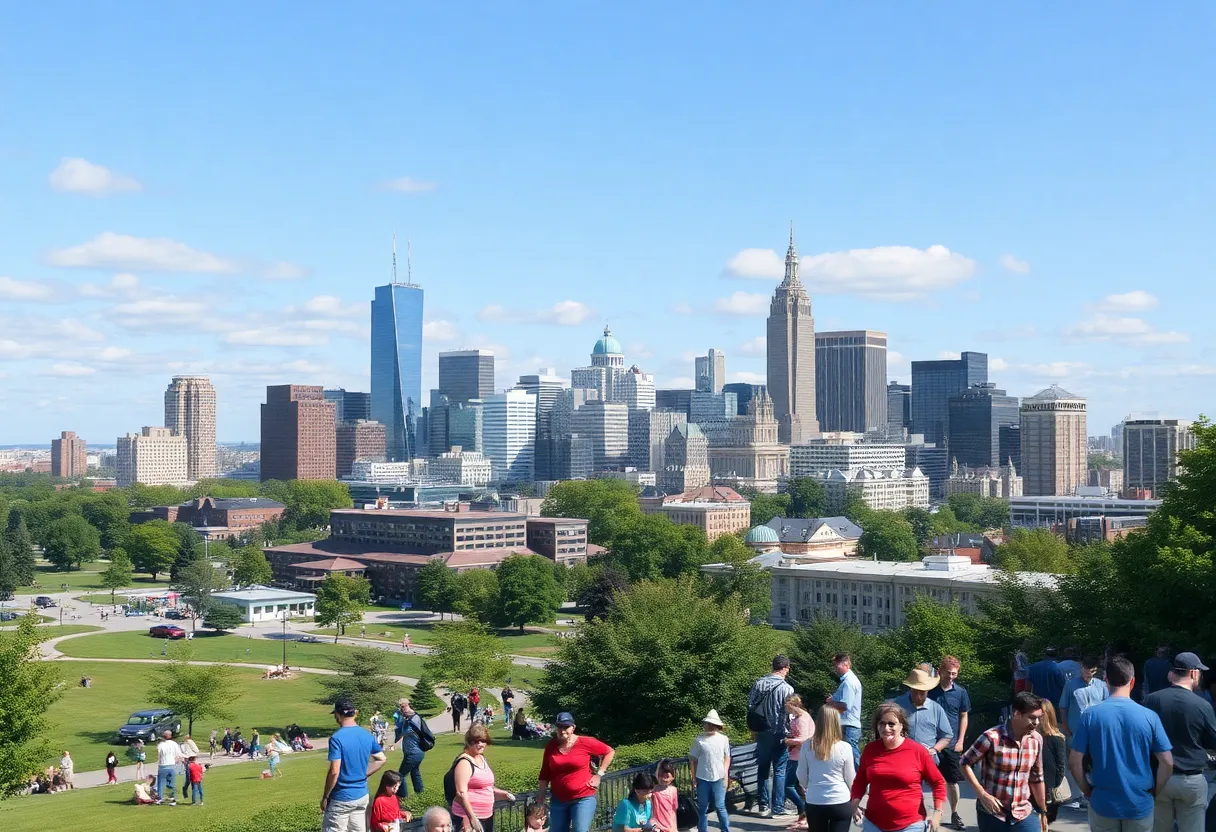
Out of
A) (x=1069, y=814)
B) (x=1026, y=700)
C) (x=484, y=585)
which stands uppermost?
(x=1026, y=700)

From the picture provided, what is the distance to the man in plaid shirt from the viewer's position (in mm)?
12000

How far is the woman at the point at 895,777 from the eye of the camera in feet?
37.5

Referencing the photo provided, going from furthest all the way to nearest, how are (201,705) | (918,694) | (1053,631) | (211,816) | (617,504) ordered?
(617,504), (201,705), (1053,631), (211,816), (918,694)

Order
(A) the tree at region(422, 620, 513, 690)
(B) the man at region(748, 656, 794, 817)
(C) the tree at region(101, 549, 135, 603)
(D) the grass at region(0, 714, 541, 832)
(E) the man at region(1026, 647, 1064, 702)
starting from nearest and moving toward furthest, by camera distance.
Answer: (E) the man at region(1026, 647, 1064, 702) < (B) the man at region(748, 656, 794, 817) < (D) the grass at region(0, 714, 541, 832) < (A) the tree at region(422, 620, 513, 690) < (C) the tree at region(101, 549, 135, 603)

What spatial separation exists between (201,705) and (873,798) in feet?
143

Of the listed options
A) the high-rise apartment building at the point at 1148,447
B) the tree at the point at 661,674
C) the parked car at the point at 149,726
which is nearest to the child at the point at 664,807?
the tree at the point at 661,674

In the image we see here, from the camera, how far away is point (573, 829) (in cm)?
1445

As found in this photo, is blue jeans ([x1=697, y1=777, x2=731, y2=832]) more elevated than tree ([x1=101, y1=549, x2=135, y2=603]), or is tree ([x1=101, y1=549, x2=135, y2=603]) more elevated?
blue jeans ([x1=697, y1=777, x2=731, y2=832])

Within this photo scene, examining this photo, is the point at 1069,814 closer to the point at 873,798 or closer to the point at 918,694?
the point at 918,694

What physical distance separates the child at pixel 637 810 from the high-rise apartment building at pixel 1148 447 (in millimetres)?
186568

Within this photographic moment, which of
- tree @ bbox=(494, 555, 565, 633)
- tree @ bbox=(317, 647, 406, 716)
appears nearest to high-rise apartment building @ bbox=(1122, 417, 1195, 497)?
tree @ bbox=(494, 555, 565, 633)

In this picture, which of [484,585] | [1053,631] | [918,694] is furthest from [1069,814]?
[484,585]

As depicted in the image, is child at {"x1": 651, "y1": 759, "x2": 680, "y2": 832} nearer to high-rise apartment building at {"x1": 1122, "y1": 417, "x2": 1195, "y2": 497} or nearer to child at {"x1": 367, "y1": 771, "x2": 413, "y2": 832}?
child at {"x1": 367, "y1": 771, "x2": 413, "y2": 832}

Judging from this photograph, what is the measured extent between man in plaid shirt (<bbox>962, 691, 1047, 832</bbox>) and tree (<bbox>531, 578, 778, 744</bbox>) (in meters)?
16.7
